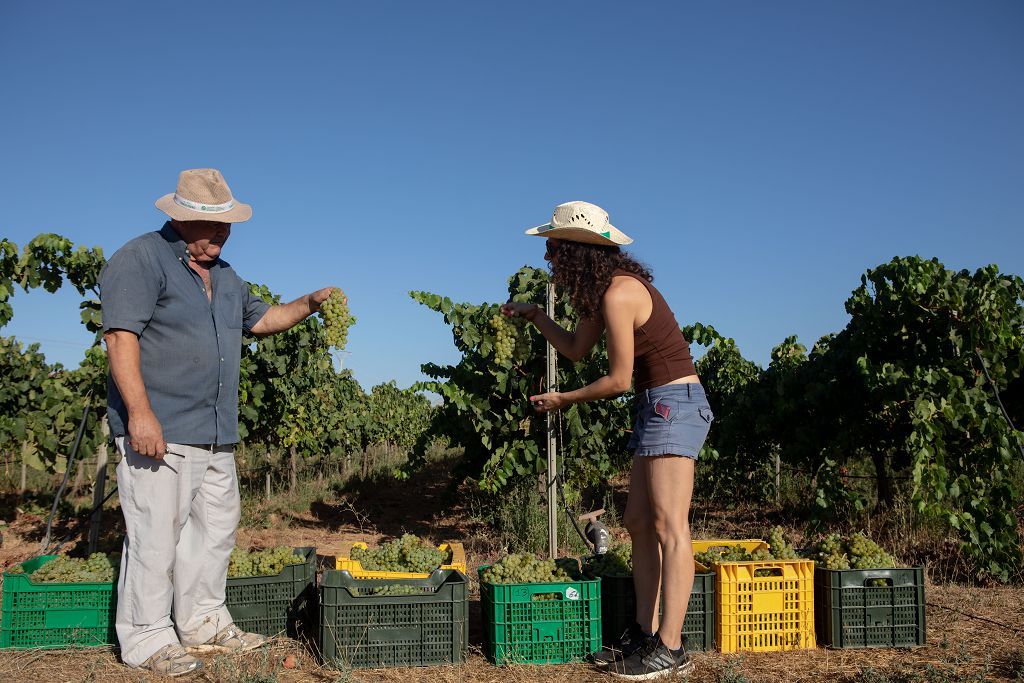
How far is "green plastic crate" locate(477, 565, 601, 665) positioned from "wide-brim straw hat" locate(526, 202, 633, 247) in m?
1.57

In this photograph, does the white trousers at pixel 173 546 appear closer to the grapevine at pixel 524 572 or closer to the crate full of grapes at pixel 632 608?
the grapevine at pixel 524 572

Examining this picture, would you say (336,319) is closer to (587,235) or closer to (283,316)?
(283,316)

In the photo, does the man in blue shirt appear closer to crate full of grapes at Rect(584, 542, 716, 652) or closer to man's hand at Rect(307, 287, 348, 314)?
man's hand at Rect(307, 287, 348, 314)

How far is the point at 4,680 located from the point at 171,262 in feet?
6.11

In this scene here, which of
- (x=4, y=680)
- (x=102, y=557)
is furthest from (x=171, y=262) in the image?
(x=4, y=680)

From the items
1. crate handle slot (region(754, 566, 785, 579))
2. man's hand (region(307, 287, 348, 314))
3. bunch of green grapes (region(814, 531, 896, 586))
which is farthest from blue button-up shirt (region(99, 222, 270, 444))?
bunch of green grapes (region(814, 531, 896, 586))

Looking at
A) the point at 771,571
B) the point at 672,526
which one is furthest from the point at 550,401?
the point at 771,571

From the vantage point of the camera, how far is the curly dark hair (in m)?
3.25

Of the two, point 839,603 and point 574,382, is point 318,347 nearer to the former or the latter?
point 574,382

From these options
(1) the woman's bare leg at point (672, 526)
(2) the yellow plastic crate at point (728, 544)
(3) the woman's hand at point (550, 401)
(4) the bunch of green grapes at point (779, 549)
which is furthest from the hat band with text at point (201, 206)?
(4) the bunch of green grapes at point (779, 549)

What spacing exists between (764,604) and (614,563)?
0.73m

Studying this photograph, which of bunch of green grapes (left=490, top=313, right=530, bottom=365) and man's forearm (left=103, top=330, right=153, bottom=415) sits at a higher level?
bunch of green grapes (left=490, top=313, right=530, bottom=365)

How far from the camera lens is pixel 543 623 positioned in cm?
343

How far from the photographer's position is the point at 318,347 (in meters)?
8.82
